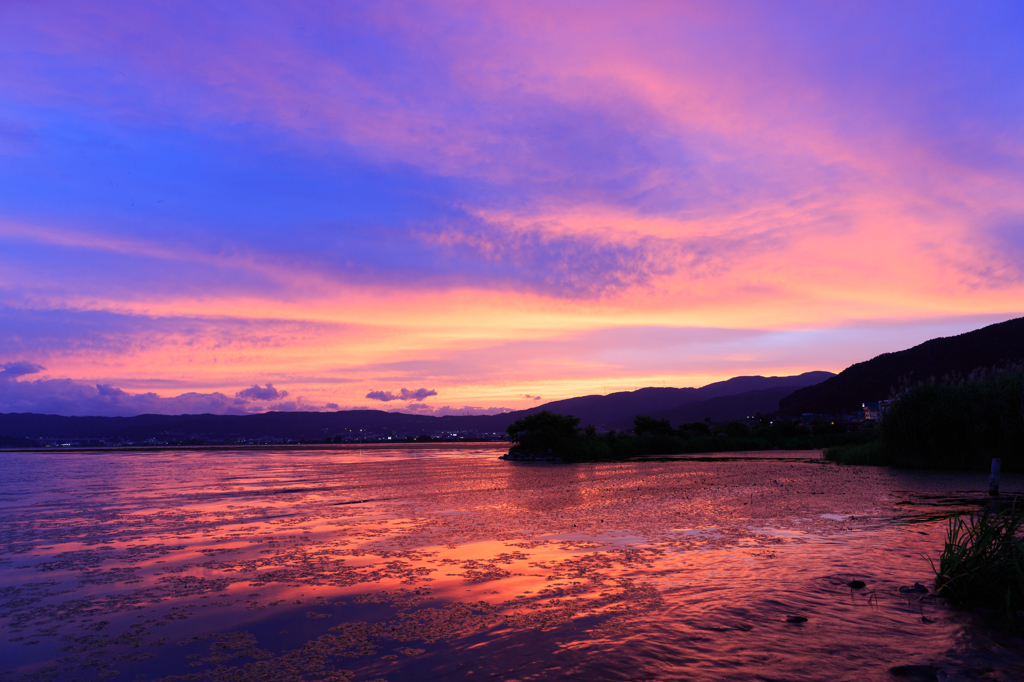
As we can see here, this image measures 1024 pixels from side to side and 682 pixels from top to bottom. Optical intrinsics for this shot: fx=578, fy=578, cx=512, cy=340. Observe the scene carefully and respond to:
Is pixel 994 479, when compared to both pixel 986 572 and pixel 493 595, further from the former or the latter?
pixel 493 595

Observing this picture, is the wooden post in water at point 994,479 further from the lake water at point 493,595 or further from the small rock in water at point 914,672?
the small rock in water at point 914,672

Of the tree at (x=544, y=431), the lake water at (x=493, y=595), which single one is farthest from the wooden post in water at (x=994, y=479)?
the tree at (x=544, y=431)

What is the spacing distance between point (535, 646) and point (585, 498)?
16876 mm

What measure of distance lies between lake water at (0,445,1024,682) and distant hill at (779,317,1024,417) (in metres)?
62.2

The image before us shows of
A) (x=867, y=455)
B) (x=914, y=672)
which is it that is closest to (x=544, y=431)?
(x=867, y=455)

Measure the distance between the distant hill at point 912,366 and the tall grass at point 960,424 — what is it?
1394 inches

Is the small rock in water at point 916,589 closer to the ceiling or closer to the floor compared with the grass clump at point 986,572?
closer to the floor

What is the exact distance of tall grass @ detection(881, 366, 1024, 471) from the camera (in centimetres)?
2862

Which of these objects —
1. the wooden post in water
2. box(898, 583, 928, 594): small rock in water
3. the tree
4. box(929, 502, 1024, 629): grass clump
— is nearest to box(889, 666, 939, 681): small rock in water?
box(929, 502, 1024, 629): grass clump

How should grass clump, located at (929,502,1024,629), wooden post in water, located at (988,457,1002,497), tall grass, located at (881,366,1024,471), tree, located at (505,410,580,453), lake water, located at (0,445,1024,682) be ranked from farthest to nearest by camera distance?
1. tree, located at (505,410,580,453)
2. tall grass, located at (881,366,1024,471)
3. wooden post in water, located at (988,457,1002,497)
4. grass clump, located at (929,502,1024,629)
5. lake water, located at (0,445,1024,682)

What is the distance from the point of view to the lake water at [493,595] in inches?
264

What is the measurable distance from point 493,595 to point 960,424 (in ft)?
106

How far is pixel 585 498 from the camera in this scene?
2362cm

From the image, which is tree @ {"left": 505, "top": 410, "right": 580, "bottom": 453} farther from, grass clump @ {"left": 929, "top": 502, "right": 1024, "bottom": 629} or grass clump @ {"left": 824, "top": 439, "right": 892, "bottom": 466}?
grass clump @ {"left": 929, "top": 502, "right": 1024, "bottom": 629}
